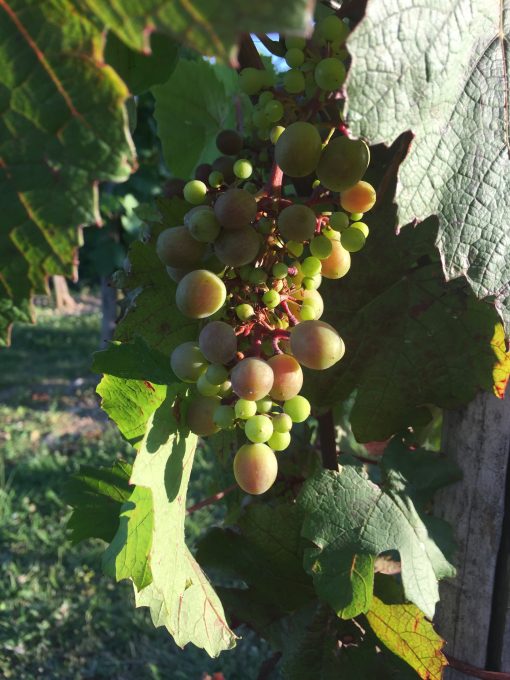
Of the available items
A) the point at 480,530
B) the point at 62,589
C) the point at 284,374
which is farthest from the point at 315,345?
the point at 62,589

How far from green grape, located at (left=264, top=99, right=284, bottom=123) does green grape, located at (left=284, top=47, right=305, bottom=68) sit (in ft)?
0.13

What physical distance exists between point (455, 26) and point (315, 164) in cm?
16

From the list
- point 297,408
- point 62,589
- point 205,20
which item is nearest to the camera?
point 205,20

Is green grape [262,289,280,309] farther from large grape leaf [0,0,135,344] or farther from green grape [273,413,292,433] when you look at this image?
large grape leaf [0,0,135,344]

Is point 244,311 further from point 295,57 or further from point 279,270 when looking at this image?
point 295,57

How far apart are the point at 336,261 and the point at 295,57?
204 millimetres

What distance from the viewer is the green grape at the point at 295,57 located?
0.66 m

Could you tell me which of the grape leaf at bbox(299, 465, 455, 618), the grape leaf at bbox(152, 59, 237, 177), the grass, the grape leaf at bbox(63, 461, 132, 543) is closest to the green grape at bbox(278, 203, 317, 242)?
the grape leaf at bbox(299, 465, 455, 618)

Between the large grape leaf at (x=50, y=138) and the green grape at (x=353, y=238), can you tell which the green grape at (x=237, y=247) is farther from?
the large grape leaf at (x=50, y=138)

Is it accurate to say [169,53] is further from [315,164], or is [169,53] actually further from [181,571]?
[181,571]

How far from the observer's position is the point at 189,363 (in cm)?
66

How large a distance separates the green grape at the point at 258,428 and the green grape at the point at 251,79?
0.35 meters

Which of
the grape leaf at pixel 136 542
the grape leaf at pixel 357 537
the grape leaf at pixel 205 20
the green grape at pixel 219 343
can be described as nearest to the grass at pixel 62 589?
the grape leaf at pixel 357 537

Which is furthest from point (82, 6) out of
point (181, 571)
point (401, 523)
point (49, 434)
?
point (49, 434)
